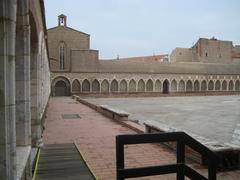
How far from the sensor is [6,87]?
8.93 ft

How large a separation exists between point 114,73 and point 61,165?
4726 centimetres

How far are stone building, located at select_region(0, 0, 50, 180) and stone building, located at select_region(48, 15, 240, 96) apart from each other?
1644 inches

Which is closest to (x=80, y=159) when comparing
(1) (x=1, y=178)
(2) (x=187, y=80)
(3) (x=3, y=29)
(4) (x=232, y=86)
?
(1) (x=1, y=178)

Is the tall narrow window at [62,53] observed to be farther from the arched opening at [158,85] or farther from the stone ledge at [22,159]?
the stone ledge at [22,159]

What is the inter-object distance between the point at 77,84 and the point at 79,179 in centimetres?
4523

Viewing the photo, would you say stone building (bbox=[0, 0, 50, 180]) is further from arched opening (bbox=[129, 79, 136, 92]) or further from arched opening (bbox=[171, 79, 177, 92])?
arched opening (bbox=[171, 79, 177, 92])

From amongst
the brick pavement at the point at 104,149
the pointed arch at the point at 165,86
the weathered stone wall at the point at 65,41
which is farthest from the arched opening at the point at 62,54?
the brick pavement at the point at 104,149

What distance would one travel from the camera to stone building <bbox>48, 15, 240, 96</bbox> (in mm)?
49469

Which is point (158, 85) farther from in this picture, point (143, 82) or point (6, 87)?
point (6, 87)

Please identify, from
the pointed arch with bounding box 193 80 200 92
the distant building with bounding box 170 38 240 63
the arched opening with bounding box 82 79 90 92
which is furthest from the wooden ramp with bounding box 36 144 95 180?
the distant building with bounding box 170 38 240 63

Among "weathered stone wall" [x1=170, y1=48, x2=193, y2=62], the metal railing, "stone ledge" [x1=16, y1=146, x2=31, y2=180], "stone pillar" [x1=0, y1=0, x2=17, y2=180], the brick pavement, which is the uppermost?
"weathered stone wall" [x1=170, y1=48, x2=193, y2=62]

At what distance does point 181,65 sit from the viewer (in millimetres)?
60781

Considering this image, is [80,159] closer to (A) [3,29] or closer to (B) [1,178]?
(B) [1,178]

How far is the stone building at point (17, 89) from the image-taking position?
2.74m
